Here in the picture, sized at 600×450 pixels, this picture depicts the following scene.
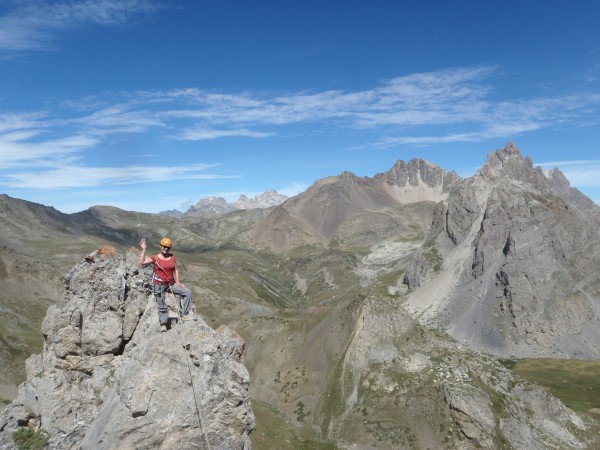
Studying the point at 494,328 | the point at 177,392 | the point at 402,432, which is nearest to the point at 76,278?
the point at 177,392

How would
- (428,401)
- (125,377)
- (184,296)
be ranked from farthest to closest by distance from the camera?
(428,401) < (184,296) < (125,377)

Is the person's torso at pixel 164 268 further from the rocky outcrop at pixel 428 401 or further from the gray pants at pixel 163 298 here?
the rocky outcrop at pixel 428 401

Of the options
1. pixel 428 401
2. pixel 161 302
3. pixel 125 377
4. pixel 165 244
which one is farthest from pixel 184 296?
pixel 428 401

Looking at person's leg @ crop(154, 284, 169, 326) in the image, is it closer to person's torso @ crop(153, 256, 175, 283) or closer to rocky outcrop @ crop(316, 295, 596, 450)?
person's torso @ crop(153, 256, 175, 283)

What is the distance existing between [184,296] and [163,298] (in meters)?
1.09

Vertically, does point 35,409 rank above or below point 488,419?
above

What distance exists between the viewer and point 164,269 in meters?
21.8

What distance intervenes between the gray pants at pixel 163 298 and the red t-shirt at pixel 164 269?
17.8 inches

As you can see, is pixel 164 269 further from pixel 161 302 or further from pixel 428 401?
pixel 428 401

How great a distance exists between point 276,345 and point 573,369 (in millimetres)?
114782

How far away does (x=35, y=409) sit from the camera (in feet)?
83.8

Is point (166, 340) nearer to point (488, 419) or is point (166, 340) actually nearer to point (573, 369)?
point (488, 419)

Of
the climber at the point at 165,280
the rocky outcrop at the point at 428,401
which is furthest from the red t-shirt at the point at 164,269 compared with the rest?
the rocky outcrop at the point at 428,401

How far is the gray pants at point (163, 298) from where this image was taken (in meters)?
22.1
